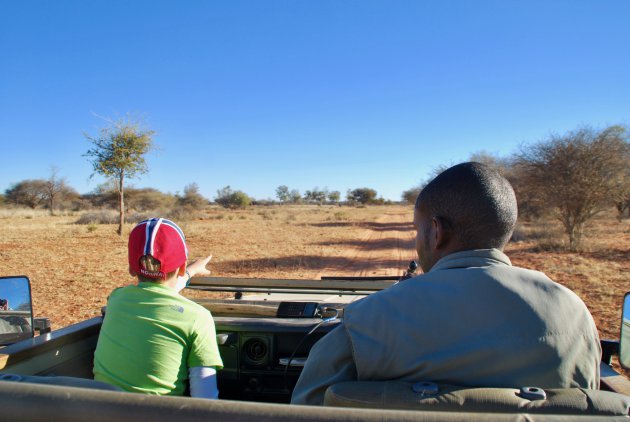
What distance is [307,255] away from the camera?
15344mm

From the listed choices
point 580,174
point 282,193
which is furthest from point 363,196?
point 580,174

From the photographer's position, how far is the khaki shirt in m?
1.19

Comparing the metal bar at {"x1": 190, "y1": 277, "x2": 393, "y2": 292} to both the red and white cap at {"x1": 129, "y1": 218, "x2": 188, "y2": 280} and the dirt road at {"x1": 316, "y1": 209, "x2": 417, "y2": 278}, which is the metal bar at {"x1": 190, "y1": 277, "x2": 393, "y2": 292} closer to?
the red and white cap at {"x1": 129, "y1": 218, "x2": 188, "y2": 280}

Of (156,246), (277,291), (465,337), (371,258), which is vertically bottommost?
(371,258)

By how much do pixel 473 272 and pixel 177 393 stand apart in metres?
1.29

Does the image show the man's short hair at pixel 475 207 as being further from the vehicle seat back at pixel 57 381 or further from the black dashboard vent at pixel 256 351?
the black dashboard vent at pixel 256 351

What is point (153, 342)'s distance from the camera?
1.76 metres

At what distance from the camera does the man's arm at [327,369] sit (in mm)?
1271

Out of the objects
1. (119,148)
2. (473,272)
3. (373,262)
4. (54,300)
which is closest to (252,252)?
(373,262)

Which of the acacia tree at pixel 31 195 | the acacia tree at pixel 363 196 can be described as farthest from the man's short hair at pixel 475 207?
the acacia tree at pixel 363 196

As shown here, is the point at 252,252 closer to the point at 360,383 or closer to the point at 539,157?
the point at 539,157

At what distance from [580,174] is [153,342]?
17.7 meters

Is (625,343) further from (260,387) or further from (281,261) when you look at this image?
(281,261)

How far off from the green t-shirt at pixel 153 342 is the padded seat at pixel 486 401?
0.88 metres
